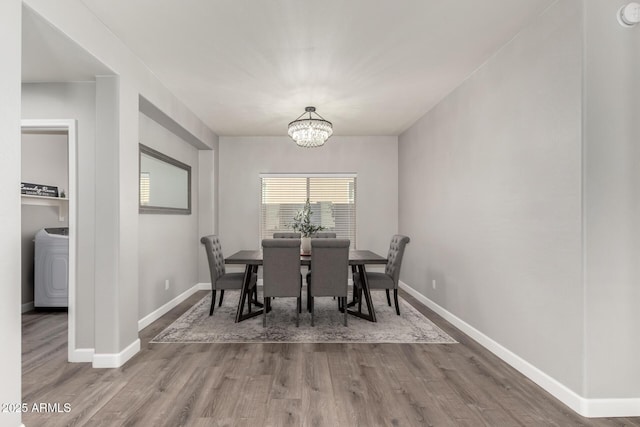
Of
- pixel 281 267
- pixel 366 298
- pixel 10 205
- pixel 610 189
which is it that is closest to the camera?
pixel 10 205

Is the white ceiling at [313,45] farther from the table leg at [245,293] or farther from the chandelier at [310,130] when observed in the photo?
the table leg at [245,293]

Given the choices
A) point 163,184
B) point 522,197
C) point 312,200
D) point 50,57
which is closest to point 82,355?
point 163,184

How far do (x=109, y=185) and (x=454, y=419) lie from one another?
2.99 meters

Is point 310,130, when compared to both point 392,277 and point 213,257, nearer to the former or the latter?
point 213,257

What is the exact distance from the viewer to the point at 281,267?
357cm

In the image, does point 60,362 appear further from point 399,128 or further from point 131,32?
point 399,128

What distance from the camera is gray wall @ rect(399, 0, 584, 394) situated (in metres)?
2.10

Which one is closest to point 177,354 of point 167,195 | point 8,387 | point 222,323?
point 222,323

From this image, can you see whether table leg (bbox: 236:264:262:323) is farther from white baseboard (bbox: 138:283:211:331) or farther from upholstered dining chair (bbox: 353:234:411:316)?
upholstered dining chair (bbox: 353:234:411:316)

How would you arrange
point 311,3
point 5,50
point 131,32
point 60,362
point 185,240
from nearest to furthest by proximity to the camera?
point 5,50
point 311,3
point 131,32
point 60,362
point 185,240

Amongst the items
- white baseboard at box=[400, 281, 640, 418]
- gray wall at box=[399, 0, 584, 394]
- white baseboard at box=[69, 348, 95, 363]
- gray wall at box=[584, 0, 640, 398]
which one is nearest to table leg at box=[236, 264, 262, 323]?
white baseboard at box=[69, 348, 95, 363]

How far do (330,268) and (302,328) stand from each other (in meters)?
0.73

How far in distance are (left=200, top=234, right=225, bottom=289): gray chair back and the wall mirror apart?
71 centimetres

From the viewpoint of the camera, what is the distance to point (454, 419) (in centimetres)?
201
